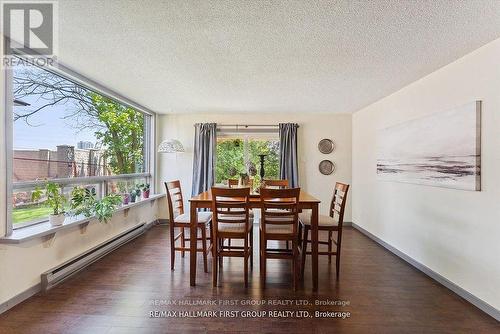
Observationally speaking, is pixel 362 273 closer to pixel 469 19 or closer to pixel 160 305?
pixel 160 305

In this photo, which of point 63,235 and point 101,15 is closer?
point 101,15

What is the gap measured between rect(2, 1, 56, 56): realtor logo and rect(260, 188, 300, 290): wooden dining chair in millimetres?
Answer: 2199

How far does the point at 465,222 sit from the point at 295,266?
5.53 feet

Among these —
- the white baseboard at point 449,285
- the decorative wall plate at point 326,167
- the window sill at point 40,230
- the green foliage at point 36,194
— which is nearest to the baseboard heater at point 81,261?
the window sill at point 40,230

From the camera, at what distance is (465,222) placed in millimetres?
2422

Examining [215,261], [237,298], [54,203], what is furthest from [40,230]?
[237,298]

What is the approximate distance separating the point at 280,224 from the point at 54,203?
2332 mm

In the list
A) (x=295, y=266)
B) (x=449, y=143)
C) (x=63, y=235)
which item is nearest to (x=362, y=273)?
(x=295, y=266)

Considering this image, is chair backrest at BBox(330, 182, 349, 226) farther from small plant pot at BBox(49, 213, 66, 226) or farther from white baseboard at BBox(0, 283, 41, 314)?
white baseboard at BBox(0, 283, 41, 314)

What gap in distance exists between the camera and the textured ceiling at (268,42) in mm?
1782

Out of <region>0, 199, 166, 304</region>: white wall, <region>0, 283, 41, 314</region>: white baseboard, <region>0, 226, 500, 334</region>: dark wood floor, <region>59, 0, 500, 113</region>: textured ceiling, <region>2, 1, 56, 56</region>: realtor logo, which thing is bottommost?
<region>0, 226, 500, 334</region>: dark wood floor

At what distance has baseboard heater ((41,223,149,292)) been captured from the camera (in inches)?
98.6

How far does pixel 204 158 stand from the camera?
5.04 m

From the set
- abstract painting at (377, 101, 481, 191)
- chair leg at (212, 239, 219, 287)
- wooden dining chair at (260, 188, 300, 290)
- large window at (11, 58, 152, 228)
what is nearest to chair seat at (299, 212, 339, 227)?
wooden dining chair at (260, 188, 300, 290)
